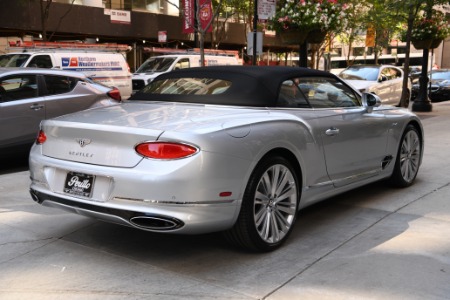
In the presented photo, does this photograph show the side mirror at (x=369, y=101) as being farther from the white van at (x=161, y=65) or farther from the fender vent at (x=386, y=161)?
the white van at (x=161, y=65)

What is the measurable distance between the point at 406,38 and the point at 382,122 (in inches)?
454

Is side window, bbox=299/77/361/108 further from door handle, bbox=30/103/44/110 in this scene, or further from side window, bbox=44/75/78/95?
side window, bbox=44/75/78/95

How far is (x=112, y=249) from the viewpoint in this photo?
4.09 meters

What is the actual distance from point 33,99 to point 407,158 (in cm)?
542

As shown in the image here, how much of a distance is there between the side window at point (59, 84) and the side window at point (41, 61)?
651cm

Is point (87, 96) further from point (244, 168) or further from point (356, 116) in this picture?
point (244, 168)

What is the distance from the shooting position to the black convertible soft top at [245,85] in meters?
4.35

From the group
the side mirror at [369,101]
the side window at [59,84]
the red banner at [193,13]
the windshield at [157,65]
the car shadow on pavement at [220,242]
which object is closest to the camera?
the car shadow on pavement at [220,242]

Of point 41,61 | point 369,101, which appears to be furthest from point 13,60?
point 369,101

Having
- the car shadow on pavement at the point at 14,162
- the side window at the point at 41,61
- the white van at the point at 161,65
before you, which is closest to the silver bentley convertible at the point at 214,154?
the car shadow on pavement at the point at 14,162

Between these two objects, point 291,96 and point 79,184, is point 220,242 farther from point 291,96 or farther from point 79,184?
point 291,96

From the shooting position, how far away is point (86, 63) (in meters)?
15.7

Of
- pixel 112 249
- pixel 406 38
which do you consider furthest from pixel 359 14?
pixel 112 249

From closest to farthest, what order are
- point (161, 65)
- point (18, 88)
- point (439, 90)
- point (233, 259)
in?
point (233, 259), point (18, 88), point (161, 65), point (439, 90)
